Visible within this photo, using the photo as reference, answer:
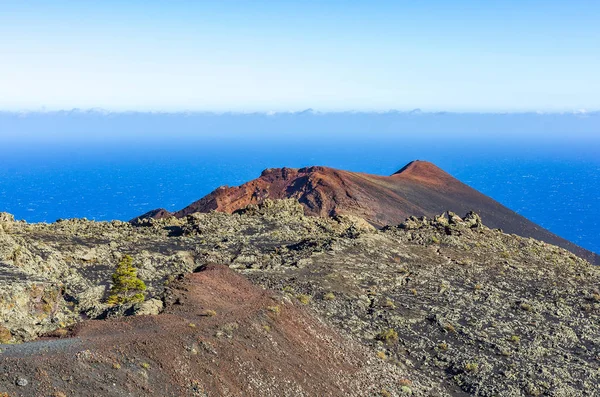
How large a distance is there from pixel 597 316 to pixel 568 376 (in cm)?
907

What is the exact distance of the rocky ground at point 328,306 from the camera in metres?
20.1

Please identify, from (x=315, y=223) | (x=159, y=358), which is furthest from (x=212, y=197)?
(x=159, y=358)

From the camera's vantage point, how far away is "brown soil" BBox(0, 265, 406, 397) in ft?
53.6

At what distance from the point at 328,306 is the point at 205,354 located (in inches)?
413

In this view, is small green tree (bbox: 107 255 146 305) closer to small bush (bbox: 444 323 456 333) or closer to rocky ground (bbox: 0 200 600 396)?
rocky ground (bbox: 0 200 600 396)

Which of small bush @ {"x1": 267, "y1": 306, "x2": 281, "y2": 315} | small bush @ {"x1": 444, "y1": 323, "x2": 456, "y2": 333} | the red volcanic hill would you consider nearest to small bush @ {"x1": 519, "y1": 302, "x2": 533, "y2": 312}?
small bush @ {"x1": 444, "y1": 323, "x2": 456, "y2": 333}

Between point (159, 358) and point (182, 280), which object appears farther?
point (182, 280)

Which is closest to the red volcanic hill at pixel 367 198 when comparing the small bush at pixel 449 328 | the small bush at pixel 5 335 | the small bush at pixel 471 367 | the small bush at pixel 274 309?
the small bush at pixel 449 328

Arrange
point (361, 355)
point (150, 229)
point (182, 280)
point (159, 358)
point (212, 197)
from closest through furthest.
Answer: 1. point (159, 358)
2. point (361, 355)
3. point (182, 280)
4. point (150, 229)
5. point (212, 197)

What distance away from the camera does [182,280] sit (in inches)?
1059

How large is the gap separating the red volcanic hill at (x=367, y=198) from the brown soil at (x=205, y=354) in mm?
49210

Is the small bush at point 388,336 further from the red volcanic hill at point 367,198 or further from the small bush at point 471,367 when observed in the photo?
the red volcanic hill at point 367,198

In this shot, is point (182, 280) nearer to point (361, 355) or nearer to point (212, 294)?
point (212, 294)

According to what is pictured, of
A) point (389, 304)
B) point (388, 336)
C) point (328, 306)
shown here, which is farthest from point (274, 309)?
point (389, 304)
